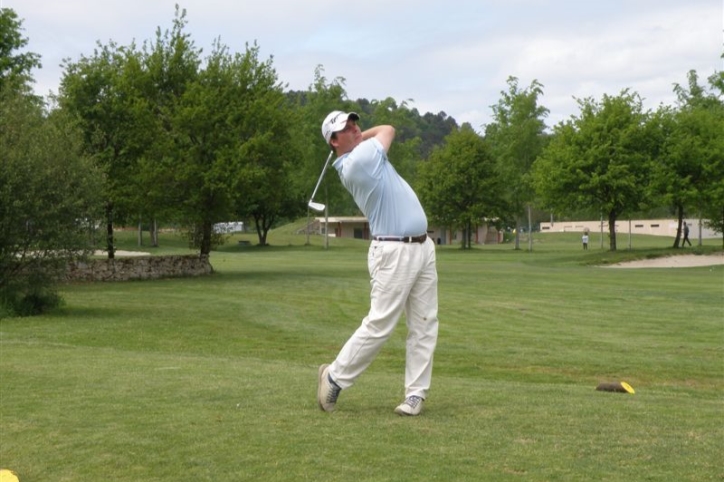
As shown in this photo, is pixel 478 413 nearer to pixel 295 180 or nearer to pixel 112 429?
pixel 112 429

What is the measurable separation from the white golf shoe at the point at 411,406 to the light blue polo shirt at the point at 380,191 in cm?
133

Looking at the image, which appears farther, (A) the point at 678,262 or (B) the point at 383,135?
(A) the point at 678,262

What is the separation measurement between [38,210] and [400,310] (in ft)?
55.1

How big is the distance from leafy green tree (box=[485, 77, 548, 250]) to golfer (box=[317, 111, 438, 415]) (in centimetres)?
6781

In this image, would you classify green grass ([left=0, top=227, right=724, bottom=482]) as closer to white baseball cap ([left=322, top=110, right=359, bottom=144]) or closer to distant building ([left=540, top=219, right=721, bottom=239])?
white baseball cap ([left=322, top=110, right=359, bottom=144])

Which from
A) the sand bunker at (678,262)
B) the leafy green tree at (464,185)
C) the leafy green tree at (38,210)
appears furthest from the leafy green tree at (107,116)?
the leafy green tree at (464,185)

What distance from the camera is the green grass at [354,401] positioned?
234 inches

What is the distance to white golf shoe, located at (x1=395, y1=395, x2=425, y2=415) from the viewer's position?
7.40m

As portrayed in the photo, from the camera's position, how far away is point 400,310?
24.6ft

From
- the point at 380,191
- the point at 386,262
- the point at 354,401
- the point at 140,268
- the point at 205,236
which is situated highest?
the point at 380,191

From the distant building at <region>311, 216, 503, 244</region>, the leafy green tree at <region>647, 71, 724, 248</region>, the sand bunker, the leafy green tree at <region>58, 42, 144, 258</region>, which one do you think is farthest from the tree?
the distant building at <region>311, 216, 503, 244</region>

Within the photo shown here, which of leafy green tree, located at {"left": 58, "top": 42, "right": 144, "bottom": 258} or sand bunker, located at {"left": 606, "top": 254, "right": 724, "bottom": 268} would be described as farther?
sand bunker, located at {"left": 606, "top": 254, "right": 724, "bottom": 268}

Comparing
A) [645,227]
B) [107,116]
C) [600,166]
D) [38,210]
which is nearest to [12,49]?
[107,116]

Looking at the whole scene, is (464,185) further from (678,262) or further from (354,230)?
(354,230)
